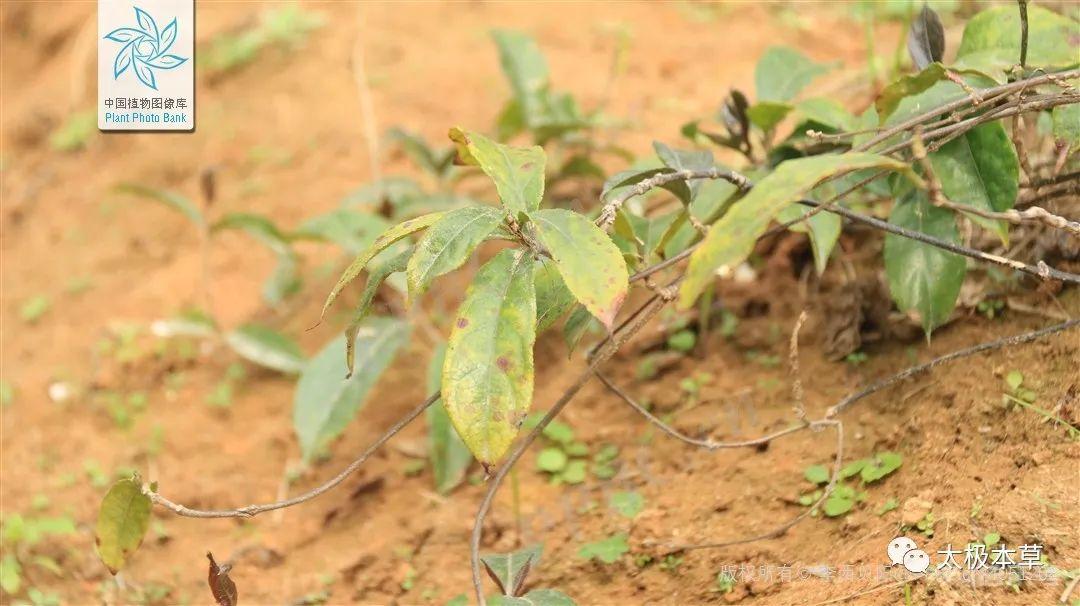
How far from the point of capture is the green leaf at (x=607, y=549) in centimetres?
160

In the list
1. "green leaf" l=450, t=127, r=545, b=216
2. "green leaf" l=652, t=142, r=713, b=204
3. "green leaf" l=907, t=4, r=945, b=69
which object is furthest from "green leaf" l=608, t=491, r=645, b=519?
"green leaf" l=907, t=4, r=945, b=69

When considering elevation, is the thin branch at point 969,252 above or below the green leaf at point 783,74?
below

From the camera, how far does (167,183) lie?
321 cm

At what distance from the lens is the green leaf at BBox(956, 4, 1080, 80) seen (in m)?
1.56

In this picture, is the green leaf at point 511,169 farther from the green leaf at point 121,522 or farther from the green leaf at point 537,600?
the green leaf at point 121,522

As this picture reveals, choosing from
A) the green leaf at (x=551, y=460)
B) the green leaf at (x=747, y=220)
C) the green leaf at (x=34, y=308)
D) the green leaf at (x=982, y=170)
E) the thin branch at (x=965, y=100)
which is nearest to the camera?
the green leaf at (x=747, y=220)

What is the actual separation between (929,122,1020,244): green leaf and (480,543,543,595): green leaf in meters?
0.81

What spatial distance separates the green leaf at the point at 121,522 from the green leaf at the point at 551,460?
0.74m

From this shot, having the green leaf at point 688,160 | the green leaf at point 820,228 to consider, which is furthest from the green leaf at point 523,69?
the green leaf at point 820,228

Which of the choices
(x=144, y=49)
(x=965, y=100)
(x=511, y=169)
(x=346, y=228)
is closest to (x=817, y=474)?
(x=965, y=100)

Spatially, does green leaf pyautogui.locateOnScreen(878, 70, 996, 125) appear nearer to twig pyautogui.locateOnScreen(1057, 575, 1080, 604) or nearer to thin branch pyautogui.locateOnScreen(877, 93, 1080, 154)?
thin branch pyautogui.locateOnScreen(877, 93, 1080, 154)

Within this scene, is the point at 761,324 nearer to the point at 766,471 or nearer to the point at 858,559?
the point at 766,471

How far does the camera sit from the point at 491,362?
3.94ft

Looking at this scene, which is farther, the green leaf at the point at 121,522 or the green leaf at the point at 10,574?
Answer: the green leaf at the point at 10,574
